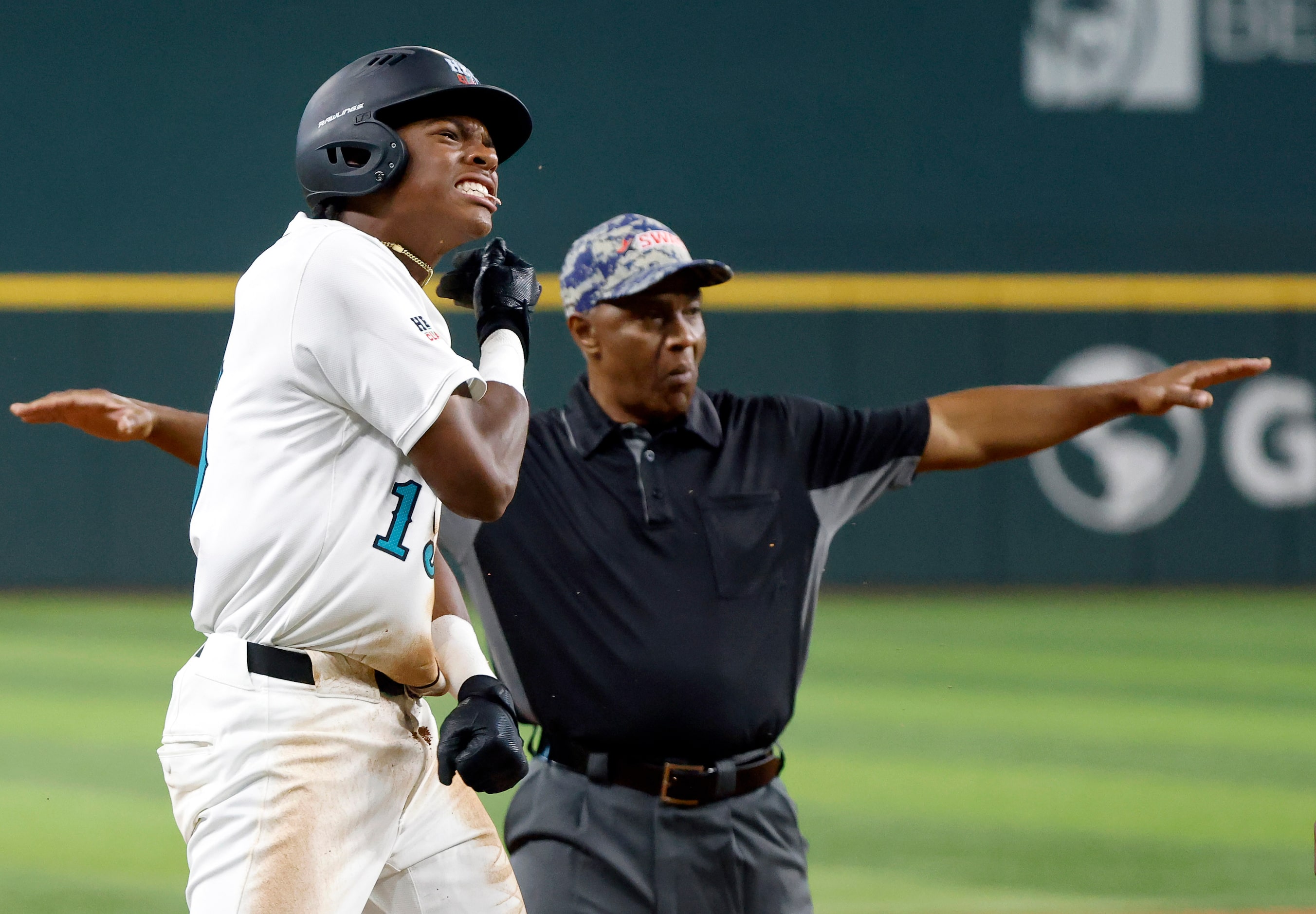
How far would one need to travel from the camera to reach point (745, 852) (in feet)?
10.8

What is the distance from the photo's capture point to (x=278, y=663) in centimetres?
257

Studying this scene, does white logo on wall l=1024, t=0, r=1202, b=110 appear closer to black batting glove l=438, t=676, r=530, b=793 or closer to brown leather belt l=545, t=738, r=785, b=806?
brown leather belt l=545, t=738, r=785, b=806

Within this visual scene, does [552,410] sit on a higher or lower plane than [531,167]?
lower

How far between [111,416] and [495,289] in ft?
2.52

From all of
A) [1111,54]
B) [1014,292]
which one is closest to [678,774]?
[1014,292]

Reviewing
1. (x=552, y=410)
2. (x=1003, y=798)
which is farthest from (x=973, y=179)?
(x=552, y=410)

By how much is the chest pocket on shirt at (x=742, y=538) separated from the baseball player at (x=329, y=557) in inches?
30.6

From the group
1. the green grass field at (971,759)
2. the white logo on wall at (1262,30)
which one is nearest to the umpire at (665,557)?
the green grass field at (971,759)

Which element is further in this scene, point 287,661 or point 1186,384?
point 1186,384

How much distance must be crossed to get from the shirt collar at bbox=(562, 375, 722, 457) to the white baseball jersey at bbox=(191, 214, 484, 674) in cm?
94

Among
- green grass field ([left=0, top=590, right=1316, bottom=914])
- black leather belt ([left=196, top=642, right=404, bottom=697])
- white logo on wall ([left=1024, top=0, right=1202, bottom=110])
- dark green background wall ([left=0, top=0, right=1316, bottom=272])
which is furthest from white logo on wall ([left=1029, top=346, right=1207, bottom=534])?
black leather belt ([left=196, top=642, right=404, bottom=697])

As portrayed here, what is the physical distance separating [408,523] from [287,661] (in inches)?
11.0

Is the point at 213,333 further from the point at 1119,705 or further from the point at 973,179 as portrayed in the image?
the point at 1119,705

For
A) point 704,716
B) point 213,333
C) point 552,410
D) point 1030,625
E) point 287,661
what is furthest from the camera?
point 213,333
